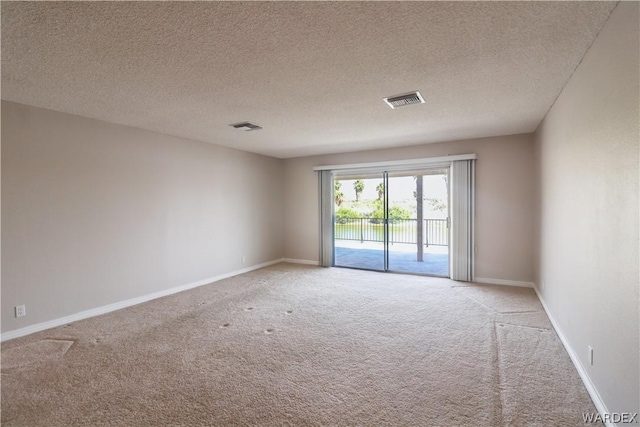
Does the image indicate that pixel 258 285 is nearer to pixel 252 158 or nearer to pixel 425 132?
pixel 252 158

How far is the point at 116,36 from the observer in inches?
74.8

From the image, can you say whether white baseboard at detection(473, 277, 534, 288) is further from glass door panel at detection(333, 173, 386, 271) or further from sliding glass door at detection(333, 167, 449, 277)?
glass door panel at detection(333, 173, 386, 271)

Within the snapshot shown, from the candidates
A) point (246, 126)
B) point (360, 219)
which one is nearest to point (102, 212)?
point (246, 126)

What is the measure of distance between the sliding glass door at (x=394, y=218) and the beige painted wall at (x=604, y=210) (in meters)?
2.82

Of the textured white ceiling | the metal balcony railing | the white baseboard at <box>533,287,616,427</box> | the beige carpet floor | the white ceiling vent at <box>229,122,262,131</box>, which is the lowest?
the beige carpet floor

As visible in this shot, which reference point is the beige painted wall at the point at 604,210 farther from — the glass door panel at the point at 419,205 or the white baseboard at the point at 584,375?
the glass door panel at the point at 419,205

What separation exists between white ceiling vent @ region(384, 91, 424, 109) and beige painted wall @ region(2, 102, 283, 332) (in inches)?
134

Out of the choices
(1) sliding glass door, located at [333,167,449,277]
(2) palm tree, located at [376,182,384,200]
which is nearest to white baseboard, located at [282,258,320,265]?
(1) sliding glass door, located at [333,167,449,277]

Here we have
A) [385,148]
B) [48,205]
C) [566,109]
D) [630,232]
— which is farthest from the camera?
[385,148]

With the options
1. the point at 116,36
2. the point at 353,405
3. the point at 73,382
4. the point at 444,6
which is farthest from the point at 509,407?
the point at 116,36

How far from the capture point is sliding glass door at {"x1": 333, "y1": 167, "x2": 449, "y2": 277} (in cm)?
588

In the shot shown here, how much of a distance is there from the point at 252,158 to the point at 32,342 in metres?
4.27

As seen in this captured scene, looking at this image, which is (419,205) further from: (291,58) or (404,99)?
(291,58)

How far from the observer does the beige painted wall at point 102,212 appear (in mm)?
3094
